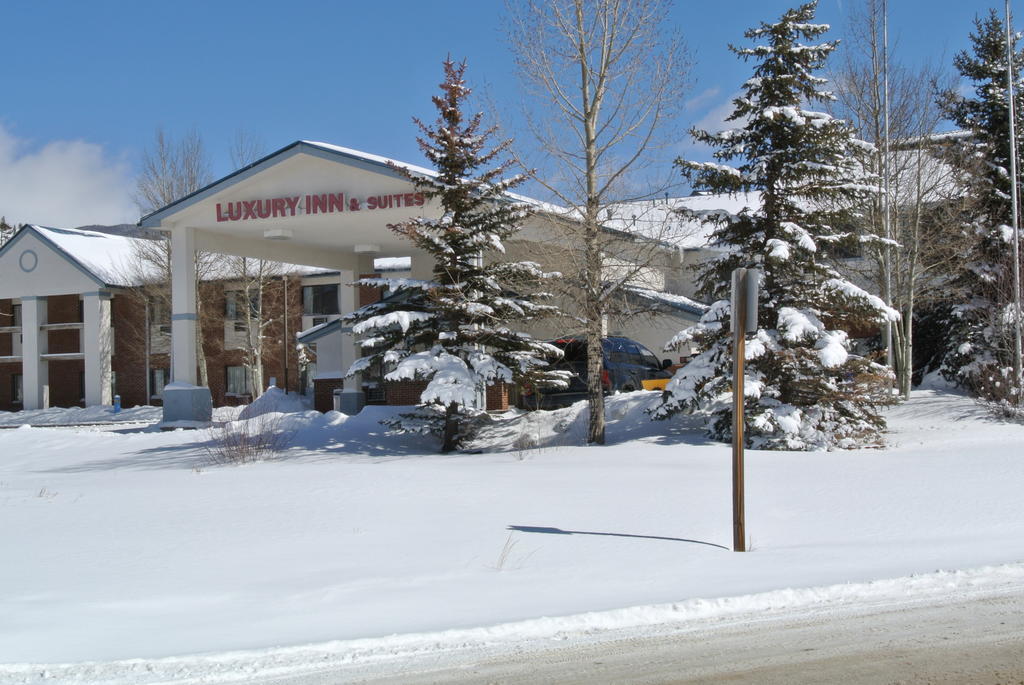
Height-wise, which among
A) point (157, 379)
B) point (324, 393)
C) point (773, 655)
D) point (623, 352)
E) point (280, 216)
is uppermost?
point (280, 216)

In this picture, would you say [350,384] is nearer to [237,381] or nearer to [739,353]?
[237,381]

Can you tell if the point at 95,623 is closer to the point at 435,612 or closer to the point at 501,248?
the point at 435,612

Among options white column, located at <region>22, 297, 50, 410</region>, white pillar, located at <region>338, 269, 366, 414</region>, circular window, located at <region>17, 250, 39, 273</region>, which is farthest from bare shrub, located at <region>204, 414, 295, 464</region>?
circular window, located at <region>17, 250, 39, 273</region>

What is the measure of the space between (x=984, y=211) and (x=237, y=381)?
3189cm

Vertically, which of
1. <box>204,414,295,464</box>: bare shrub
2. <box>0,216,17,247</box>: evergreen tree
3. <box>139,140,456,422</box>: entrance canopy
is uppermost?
<box>0,216,17,247</box>: evergreen tree

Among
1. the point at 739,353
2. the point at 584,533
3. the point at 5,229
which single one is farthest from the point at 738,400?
the point at 5,229

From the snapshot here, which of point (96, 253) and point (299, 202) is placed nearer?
point (299, 202)

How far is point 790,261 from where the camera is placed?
16.0 m

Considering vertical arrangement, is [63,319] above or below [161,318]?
above

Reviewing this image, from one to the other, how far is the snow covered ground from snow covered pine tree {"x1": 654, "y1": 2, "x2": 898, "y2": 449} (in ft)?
3.30

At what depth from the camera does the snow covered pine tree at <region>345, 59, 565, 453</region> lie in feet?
58.7

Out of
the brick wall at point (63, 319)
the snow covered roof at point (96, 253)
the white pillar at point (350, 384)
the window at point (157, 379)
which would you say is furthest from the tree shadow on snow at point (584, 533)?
the brick wall at point (63, 319)

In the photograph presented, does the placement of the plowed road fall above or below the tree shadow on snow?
below

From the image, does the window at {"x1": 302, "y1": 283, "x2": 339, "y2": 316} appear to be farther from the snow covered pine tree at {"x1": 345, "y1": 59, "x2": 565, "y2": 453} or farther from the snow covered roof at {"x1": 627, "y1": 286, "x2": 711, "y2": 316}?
the snow covered pine tree at {"x1": 345, "y1": 59, "x2": 565, "y2": 453}
